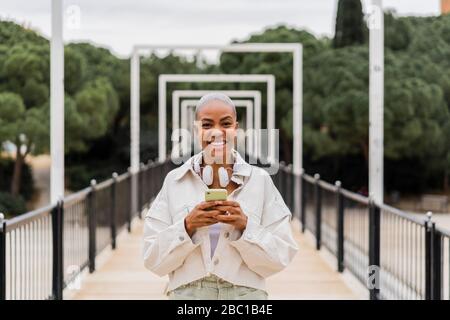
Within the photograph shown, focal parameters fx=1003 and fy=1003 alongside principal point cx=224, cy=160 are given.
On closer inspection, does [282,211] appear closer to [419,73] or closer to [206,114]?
[206,114]

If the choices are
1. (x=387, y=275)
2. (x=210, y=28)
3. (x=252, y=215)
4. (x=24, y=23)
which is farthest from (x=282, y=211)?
(x=210, y=28)

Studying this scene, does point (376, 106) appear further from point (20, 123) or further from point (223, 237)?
point (20, 123)

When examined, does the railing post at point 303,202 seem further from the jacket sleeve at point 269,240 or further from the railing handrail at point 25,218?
the jacket sleeve at point 269,240

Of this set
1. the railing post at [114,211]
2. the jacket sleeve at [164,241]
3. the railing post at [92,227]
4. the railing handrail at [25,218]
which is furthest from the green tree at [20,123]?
the jacket sleeve at [164,241]

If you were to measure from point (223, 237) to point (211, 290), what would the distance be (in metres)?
0.17

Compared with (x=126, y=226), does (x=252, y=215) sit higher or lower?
higher

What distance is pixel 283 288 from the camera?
7863mm

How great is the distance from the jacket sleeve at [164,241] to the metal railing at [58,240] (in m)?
2.30

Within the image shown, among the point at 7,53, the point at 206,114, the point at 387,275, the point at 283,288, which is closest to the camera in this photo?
the point at 206,114

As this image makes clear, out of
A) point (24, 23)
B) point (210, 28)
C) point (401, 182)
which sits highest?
point (210, 28)
